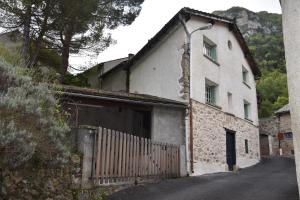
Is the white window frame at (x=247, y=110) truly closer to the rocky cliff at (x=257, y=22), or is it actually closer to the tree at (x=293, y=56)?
the tree at (x=293, y=56)

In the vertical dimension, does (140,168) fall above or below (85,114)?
below

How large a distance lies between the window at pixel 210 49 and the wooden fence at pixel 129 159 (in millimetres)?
6760

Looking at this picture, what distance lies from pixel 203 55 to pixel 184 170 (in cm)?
586

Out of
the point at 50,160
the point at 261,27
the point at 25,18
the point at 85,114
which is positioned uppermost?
the point at 261,27

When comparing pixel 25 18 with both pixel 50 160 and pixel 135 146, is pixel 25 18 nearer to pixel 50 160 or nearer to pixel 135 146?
pixel 135 146

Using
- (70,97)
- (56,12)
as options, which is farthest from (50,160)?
(56,12)

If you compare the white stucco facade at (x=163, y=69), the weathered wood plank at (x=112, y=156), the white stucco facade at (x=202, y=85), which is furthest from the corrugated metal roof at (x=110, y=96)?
the weathered wood plank at (x=112, y=156)

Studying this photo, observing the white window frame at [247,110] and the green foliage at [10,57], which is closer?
the green foliage at [10,57]

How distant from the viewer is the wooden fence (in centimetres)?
942

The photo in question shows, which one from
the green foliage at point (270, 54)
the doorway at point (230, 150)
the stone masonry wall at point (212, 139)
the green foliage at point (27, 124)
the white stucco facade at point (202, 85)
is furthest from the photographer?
the green foliage at point (270, 54)

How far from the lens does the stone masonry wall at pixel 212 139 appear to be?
1499 cm

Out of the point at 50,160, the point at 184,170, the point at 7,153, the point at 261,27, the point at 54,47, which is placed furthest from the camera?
the point at 261,27

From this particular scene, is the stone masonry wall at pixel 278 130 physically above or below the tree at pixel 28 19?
below

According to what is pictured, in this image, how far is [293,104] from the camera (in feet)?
16.4
